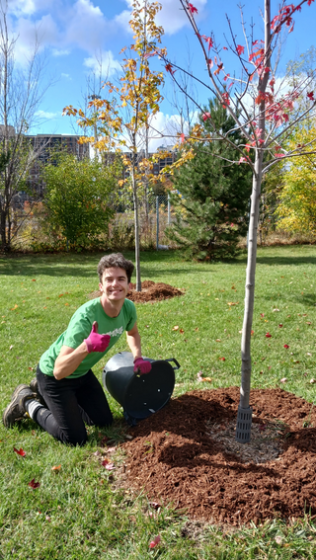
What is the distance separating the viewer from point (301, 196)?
16297 mm

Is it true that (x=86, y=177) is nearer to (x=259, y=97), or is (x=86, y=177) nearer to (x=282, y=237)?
(x=282, y=237)

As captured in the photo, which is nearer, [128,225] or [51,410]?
[51,410]

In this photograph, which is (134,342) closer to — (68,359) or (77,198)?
(68,359)

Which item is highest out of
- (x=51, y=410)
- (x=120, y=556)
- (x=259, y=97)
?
(x=259, y=97)

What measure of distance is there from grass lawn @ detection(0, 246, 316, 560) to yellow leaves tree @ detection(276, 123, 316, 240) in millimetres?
7507

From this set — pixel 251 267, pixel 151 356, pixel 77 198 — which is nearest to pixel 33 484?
pixel 251 267

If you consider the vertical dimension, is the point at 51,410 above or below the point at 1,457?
above

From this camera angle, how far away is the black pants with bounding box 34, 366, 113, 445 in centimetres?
273

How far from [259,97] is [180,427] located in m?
2.09

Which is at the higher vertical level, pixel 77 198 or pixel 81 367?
pixel 77 198

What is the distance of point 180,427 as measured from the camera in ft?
8.87

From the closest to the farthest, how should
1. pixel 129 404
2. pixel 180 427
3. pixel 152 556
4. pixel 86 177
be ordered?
1. pixel 152 556
2. pixel 180 427
3. pixel 129 404
4. pixel 86 177

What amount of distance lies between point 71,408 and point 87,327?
0.62m

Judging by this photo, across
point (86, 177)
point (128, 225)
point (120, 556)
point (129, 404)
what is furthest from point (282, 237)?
point (120, 556)
